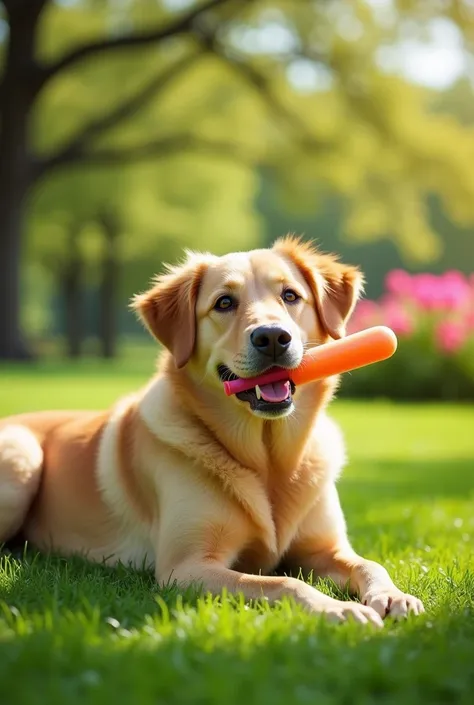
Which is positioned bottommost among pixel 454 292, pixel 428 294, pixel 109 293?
pixel 109 293

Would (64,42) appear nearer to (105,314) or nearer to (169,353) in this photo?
(105,314)

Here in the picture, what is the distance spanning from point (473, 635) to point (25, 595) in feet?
5.40

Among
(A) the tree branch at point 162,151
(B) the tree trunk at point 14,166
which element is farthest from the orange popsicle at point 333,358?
(A) the tree branch at point 162,151

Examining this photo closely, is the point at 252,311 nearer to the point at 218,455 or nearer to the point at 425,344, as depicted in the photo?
the point at 218,455

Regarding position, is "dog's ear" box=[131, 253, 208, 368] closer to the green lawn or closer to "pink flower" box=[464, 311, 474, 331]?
the green lawn

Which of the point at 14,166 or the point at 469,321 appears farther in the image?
the point at 14,166

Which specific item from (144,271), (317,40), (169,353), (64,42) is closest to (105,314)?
(144,271)

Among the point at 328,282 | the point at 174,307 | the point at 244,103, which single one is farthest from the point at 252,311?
the point at 244,103

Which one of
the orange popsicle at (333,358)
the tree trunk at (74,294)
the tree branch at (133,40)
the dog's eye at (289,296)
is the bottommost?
the tree trunk at (74,294)

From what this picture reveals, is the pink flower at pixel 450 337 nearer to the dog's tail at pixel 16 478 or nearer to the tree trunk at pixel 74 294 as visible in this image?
the dog's tail at pixel 16 478

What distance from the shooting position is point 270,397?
4031 mm

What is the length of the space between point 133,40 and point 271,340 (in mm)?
17654

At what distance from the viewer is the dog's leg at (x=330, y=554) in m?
3.89

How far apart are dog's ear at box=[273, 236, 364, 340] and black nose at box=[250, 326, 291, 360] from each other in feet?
1.88
